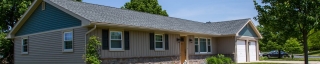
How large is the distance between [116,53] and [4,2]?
13231 mm

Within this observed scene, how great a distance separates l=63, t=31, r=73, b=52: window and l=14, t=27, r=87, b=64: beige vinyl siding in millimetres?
198

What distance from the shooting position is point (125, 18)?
1667 cm

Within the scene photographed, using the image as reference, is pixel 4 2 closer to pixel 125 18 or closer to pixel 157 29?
pixel 125 18

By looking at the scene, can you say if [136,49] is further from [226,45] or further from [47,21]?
[226,45]

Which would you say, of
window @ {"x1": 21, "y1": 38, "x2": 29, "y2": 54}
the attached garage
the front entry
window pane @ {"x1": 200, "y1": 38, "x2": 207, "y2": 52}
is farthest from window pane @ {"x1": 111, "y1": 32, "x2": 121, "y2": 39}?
the attached garage

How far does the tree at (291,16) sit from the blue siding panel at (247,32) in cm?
885

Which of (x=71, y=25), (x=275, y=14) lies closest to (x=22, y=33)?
(x=71, y=25)

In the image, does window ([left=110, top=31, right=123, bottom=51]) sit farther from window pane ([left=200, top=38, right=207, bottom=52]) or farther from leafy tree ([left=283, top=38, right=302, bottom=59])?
leafy tree ([left=283, top=38, right=302, bottom=59])

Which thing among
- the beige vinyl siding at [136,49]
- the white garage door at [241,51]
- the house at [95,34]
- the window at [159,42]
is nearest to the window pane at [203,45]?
the house at [95,34]

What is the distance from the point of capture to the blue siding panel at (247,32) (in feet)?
78.9

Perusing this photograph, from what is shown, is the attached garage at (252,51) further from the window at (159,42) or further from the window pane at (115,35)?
the window pane at (115,35)

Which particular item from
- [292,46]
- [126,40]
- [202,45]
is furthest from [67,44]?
[292,46]

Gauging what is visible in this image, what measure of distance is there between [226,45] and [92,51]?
41.3ft

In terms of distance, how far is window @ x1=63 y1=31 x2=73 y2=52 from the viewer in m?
14.4
